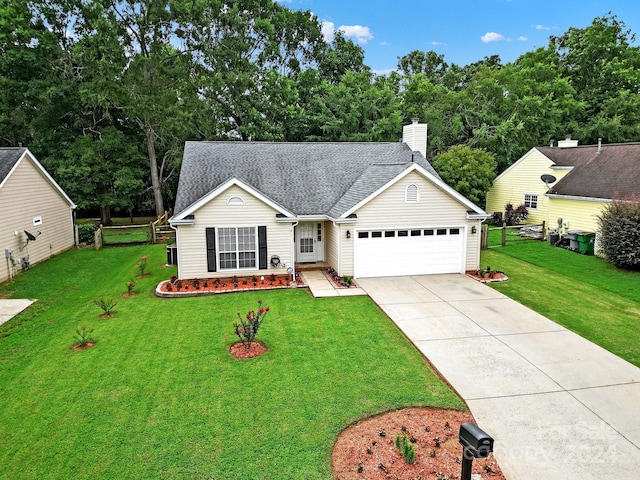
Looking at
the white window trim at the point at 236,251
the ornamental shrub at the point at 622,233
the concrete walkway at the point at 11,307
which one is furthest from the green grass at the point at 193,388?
the ornamental shrub at the point at 622,233

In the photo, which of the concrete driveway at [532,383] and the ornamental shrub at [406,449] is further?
the concrete driveway at [532,383]

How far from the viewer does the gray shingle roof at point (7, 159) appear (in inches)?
630

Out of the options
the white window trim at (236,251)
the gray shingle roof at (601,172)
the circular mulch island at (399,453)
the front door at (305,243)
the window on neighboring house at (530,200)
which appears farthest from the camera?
the window on neighboring house at (530,200)

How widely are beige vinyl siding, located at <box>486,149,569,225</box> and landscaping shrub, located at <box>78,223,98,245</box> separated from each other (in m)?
24.2

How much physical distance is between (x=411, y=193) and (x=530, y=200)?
45.5 feet

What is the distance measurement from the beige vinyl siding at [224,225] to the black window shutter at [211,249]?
0.41ft

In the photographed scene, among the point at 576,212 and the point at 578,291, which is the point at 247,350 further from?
the point at 576,212

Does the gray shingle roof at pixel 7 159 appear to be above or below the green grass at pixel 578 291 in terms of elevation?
above

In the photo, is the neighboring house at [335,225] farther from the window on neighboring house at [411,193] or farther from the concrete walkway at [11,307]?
the concrete walkway at [11,307]

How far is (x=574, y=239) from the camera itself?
19.1 m

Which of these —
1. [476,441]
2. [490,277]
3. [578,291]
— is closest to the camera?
[476,441]

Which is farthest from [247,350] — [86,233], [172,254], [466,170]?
[466,170]

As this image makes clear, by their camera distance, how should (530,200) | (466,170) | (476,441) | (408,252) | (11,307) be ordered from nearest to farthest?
(476,441) → (11,307) → (408,252) → (530,200) → (466,170)

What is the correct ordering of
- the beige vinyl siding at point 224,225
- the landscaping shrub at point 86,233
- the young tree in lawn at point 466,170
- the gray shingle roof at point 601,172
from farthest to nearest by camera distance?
the young tree in lawn at point 466,170, the landscaping shrub at point 86,233, the gray shingle roof at point 601,172, the beige vinyl siding at point 224,225
